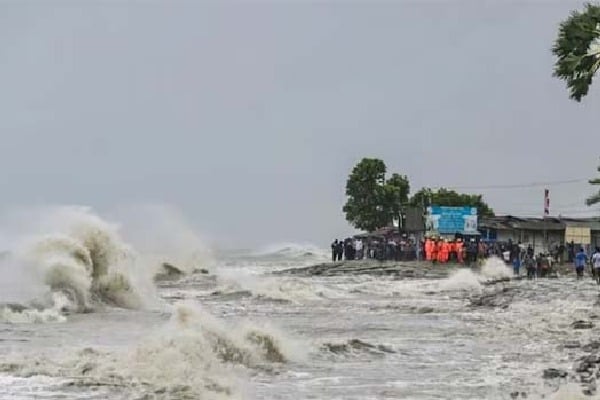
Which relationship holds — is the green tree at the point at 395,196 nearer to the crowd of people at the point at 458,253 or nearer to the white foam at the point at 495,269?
the crowd of people at the point at 458,253

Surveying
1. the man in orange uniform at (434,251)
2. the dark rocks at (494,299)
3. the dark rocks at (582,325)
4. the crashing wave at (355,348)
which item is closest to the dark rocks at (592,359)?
the crashing wave at (355,348)

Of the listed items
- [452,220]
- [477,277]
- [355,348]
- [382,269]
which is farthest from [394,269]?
[355,348]

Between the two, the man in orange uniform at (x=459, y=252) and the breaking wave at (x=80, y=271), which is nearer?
the breaking wave at (x=80, y=271)

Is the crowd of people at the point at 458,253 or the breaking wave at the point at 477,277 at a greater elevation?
the crowd of people at the point at 458,253

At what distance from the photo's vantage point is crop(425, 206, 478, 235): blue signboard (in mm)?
52719

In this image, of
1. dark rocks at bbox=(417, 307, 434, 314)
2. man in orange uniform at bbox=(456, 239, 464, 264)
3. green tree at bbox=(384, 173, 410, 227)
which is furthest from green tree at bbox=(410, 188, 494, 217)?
dark rocks at bbox=(417, 307, 434, 314)

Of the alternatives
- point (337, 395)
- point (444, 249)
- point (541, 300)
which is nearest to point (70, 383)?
point (337, 395)

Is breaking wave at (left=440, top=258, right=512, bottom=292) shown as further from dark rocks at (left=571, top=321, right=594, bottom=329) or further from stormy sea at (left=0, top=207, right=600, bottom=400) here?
dark rocks at (left=571, top=321, right=594, bottom=329)

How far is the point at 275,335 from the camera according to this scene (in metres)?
14.7

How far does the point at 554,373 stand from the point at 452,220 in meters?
41.2

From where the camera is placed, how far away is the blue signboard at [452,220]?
5272cm

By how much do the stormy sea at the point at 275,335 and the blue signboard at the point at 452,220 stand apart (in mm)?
16285

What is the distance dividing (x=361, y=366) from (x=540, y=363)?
8.25 feet

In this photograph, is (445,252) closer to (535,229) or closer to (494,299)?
(535,229)
